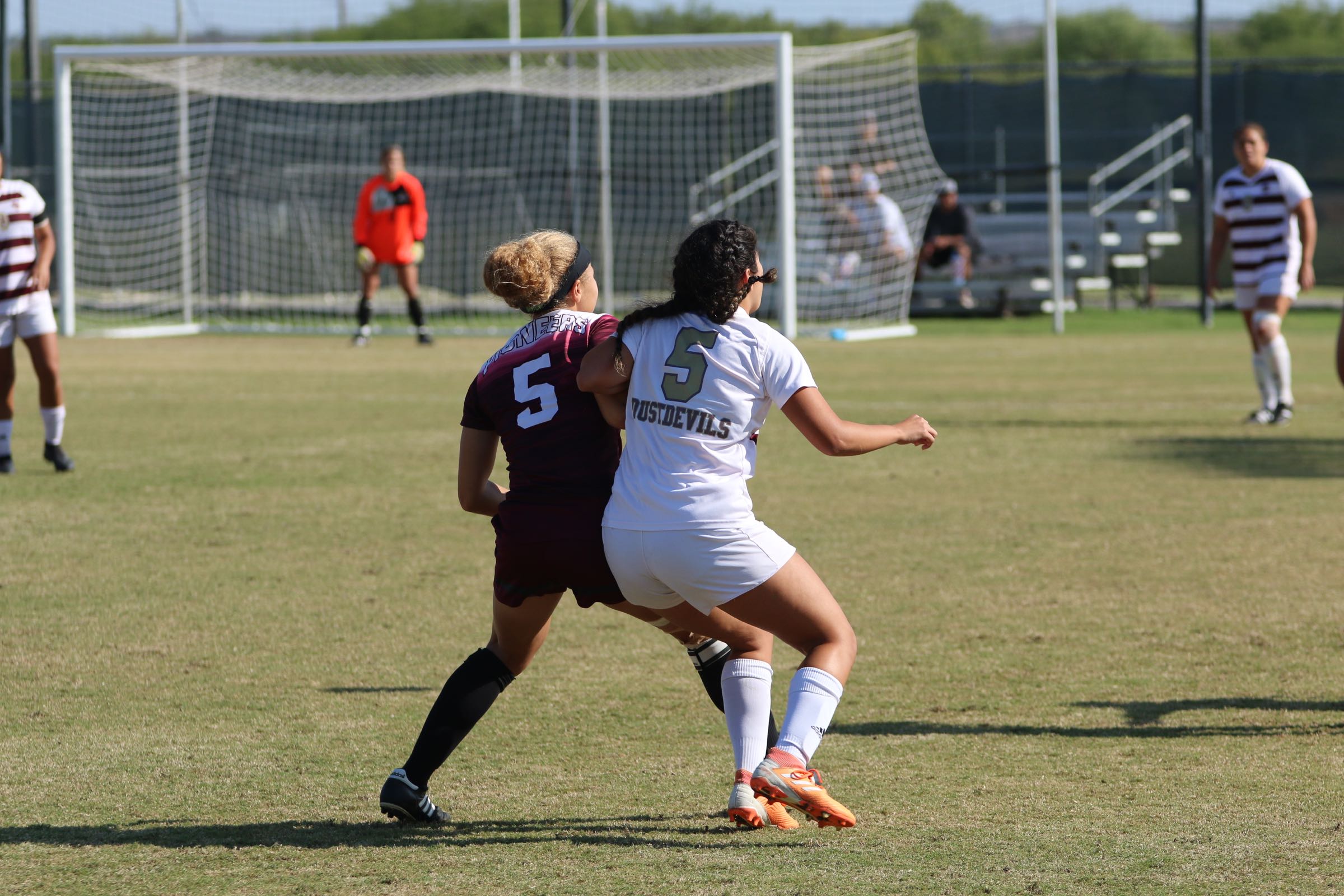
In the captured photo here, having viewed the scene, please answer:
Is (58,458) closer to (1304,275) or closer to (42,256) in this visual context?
(42,256)

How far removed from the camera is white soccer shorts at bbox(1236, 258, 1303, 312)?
→ 12.8 m

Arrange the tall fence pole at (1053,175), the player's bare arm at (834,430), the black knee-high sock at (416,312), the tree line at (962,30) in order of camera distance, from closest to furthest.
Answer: the player's bare arm at (834,430)
the black knee-high sock at (416,312)
the tall fence pole at (1053,175)
the tree line at (962,30)

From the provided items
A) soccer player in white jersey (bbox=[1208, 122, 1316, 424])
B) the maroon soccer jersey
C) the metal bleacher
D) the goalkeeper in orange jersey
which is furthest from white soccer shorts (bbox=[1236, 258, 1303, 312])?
the metal bleacher

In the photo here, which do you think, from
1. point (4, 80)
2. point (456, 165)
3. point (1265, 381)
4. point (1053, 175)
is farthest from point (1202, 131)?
point (4, 80)

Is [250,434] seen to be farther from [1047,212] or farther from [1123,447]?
[1047,212]

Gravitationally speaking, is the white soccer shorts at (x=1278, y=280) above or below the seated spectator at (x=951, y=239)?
below

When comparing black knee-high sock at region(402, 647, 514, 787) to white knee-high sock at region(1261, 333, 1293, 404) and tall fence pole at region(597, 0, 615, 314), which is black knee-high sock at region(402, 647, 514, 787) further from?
tall fence pole at region(597, 0, 615, 314)

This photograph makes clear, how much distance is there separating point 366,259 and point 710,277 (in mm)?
17082

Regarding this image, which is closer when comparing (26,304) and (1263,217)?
(26,304)

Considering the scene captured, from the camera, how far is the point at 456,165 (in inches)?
1209

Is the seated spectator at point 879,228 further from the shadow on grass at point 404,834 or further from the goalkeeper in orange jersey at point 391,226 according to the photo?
the shadow on grass at point 404,834

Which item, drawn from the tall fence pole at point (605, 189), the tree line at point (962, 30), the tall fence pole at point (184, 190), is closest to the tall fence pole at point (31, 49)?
the tall fence pole at point (184, 190)

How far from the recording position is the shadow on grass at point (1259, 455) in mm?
10633

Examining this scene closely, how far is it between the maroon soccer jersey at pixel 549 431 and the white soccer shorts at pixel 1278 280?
9.74 m
